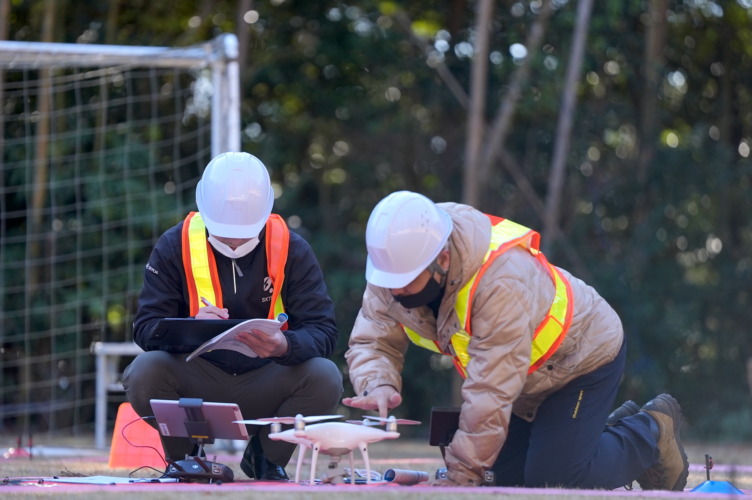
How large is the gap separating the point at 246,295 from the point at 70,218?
6.17 metres

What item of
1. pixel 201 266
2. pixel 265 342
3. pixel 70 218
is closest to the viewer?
pixel 265 342

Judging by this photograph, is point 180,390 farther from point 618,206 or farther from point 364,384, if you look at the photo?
point 618,206

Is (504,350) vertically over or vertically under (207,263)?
under

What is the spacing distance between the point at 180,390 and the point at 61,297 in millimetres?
6079

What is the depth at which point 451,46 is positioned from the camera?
12.8m

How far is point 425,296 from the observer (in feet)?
13.5

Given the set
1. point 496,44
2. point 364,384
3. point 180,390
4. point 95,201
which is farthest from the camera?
point 496,44

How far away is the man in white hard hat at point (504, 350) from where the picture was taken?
400 centimetres

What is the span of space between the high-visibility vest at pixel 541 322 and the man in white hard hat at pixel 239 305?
0.51 m

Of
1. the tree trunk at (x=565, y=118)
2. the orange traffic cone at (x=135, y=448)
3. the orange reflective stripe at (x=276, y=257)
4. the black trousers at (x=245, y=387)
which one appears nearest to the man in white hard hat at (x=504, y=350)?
the black trousers at (x=245, y=387)

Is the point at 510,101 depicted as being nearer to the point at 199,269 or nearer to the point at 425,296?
the point at 199,269

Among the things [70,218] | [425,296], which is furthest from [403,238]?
[70,218]

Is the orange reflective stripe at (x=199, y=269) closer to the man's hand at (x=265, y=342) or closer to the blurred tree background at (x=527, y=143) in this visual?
the man's hand at (x=265, y=342)

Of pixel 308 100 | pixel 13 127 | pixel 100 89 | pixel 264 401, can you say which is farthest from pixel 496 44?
pixel 264 401
